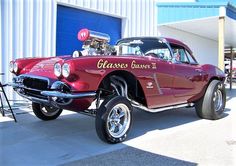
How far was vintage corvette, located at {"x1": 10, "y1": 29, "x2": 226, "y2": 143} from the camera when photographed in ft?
16.0

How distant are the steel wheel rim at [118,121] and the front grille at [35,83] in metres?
1.10

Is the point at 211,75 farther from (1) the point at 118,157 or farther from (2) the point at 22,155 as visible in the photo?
(2) the point at 22,155

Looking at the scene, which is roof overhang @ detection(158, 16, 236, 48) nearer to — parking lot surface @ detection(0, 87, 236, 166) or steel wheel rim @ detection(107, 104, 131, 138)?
parking lot surface @ detection(0, 87, 236, 166)

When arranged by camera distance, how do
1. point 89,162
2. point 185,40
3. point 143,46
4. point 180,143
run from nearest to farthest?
1. point 89,162
2. point 180,143
3. point 143,46
4. point 185,40

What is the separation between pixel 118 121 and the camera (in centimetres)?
546

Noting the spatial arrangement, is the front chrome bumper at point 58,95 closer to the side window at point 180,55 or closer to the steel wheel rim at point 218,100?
the side window at point 180,55

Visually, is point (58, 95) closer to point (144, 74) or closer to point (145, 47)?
point (144, 74)

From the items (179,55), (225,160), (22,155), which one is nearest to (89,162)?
(22,155)

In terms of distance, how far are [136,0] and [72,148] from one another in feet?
24.8

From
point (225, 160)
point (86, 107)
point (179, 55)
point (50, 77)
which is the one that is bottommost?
point (225, 160)

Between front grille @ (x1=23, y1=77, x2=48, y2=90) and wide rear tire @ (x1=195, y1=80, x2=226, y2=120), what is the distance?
3.85m

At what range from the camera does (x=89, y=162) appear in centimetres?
448

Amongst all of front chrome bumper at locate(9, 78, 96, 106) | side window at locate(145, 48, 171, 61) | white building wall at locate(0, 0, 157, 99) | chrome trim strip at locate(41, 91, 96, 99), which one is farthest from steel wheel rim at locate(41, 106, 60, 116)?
side window at locate(145, 48, 171, 61)

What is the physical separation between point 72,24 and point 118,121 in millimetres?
5195
